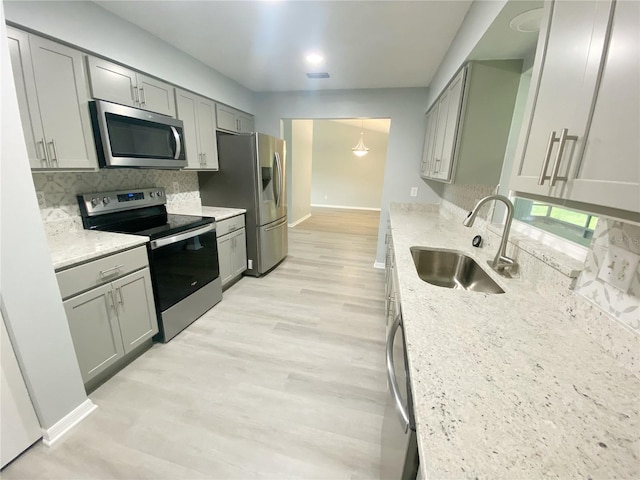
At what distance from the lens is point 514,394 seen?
0.63 m

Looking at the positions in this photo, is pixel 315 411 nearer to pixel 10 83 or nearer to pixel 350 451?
pixel 350 451

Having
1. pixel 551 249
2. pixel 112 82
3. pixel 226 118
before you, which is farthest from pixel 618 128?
pixel 226 118

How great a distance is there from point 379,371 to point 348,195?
7463mm

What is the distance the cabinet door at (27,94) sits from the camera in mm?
1379

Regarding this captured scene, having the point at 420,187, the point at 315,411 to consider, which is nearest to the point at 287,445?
the point at 315,411

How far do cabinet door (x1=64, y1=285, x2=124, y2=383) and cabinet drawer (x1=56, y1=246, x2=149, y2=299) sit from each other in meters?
0.05

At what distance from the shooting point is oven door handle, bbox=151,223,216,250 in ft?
6.16

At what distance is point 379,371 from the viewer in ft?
6.09

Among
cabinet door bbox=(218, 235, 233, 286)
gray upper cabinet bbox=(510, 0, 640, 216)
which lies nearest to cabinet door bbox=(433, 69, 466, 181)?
gray upper cabinet bbox=(510, 0, 640, 216)

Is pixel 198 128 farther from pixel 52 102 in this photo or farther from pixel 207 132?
pixel 52 102

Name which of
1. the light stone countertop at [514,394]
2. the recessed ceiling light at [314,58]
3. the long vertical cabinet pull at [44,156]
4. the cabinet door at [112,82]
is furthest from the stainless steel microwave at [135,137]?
the light stone countertop at [514,394]

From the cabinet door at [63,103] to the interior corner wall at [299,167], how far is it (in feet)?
12.6

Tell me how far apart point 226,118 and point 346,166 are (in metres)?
5.96

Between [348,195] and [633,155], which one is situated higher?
[633,155]
